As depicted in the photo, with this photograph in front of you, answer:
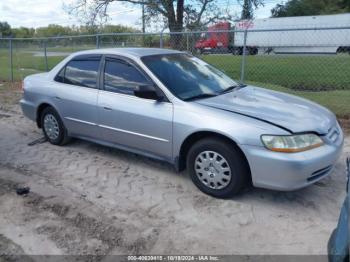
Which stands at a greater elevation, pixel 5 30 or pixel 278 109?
pixel 5 30

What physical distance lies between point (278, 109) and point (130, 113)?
1813 mm

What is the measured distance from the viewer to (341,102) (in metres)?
8.79

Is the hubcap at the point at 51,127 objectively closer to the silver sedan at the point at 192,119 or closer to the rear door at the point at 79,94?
the silver sedan at the point at 192,119

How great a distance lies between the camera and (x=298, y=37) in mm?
27484

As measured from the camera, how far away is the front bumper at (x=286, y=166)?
3758 millimetres

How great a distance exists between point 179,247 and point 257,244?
2.31 ft

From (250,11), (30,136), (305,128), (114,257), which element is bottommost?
(114,257)

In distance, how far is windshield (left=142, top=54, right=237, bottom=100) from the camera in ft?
15.5

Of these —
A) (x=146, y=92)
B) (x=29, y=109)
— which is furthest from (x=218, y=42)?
(x=146, y=92)

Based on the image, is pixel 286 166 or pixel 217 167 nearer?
pixel 286 166

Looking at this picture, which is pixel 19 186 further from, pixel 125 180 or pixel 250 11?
pixel 250 11

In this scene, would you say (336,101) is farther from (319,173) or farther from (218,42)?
(218,42)

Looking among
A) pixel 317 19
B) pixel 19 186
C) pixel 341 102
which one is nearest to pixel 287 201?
pixel 19 186

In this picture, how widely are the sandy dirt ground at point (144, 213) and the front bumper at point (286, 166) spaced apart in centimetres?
34
